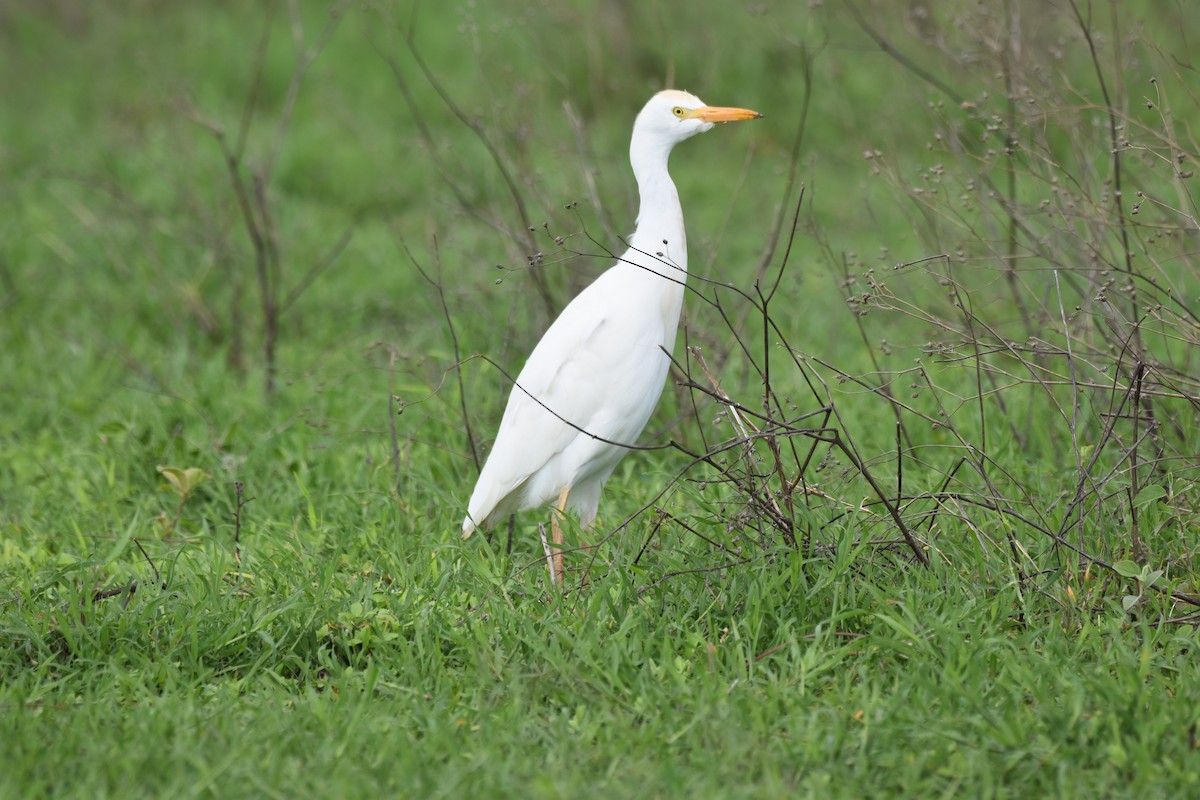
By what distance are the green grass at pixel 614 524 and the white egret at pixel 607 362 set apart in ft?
0.79

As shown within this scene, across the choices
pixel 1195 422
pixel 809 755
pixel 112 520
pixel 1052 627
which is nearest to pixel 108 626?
pixel 112 520

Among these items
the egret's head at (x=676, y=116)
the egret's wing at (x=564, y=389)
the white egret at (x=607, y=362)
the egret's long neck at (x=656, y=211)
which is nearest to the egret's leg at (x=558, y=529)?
the white egret at (x=607, y=362)

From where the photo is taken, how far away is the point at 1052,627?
296cm

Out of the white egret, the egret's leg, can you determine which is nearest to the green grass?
the egret's leg

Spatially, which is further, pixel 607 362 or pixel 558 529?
pixel 558 529

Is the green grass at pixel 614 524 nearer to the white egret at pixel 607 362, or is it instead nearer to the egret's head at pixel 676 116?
the white egret at pixel 607 362

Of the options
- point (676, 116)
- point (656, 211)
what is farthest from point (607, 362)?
point (676, 116)

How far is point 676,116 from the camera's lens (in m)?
3.79

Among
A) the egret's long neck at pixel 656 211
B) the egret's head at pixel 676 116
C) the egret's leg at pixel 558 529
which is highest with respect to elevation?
the egret's head at pixel 676 116

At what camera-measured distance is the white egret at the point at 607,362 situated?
3.66 metres

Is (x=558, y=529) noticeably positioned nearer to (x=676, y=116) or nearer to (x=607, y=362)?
(x=607, y=362)

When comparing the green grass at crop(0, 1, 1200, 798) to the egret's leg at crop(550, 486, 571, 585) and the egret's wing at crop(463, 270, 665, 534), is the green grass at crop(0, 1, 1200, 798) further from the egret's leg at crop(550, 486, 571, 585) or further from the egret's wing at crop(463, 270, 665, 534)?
the egret's wing at crop(463, 270, 665, 534)

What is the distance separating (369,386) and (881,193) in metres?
4.02

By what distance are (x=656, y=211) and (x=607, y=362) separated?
48 cm
